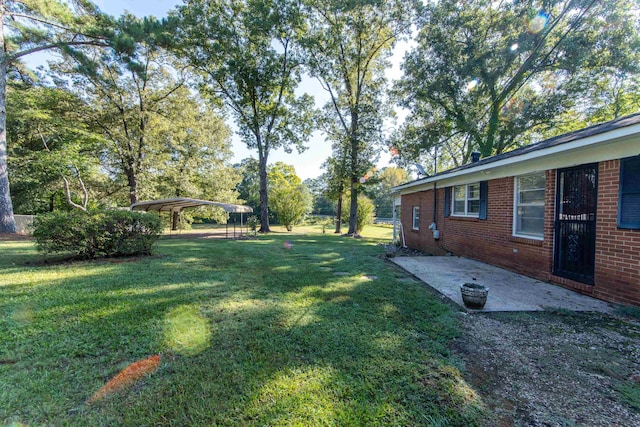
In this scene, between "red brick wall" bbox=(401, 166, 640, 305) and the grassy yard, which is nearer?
the grassy yard

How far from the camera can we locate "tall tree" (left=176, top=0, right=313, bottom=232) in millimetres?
16734

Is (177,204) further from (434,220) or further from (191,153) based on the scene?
(434,220)

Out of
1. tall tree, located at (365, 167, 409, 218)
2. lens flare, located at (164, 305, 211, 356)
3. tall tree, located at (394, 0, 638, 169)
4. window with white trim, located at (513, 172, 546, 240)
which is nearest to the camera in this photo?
lens flare, located at (164, 305, 211, 356)

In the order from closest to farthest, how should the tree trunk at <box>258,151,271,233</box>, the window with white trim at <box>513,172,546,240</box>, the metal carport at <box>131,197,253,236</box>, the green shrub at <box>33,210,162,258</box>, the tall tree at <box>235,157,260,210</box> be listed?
the window with white trim at <box>513,172,546,240</box>, the green shrub at <box>33,210,162,258</box>, the metal carport at <box>131,197,253,236</box>, the tree trunk at <box>258,151,271,233</box>, the tall tree at <box>235,157,260,210</box>

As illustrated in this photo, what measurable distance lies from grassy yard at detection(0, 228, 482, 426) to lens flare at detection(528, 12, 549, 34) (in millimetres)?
16487

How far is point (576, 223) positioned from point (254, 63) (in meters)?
19.3

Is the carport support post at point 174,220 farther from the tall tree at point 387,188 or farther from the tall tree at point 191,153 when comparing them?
the tall tree at point 387,188

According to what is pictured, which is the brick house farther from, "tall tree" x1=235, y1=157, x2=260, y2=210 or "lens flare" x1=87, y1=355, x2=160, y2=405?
"tall tree" x1=235, y1=157, x2=260, y2=210

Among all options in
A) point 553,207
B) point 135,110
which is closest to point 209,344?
point 553,207

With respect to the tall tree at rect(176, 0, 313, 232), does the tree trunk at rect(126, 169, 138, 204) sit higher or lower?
lower

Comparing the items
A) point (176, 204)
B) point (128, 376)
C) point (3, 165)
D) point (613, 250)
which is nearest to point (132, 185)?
point (176, 204)

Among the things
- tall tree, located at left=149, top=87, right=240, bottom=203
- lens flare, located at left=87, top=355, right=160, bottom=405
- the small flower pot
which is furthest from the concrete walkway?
tall tree, located at left=149, top=87, right=240, bottom=203

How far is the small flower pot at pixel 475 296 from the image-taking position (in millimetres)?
3689

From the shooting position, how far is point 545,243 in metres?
5.15
